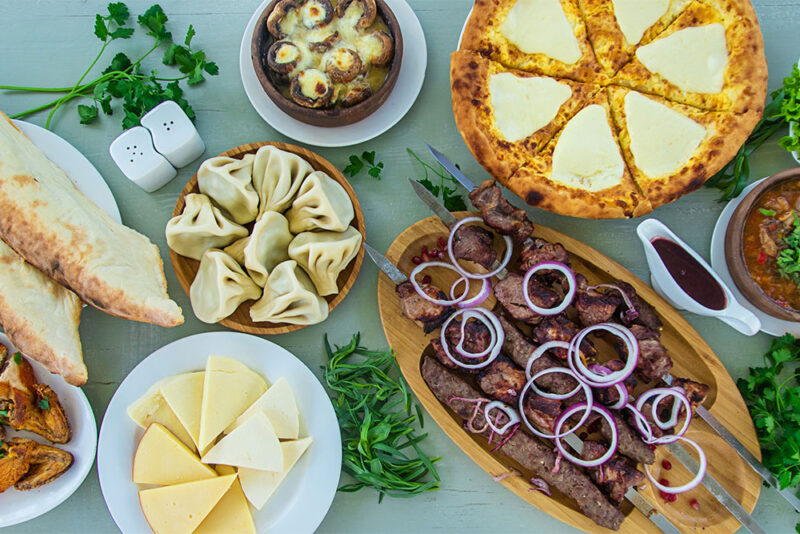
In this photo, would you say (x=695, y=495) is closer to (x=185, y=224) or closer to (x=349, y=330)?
(x=349, y=330)

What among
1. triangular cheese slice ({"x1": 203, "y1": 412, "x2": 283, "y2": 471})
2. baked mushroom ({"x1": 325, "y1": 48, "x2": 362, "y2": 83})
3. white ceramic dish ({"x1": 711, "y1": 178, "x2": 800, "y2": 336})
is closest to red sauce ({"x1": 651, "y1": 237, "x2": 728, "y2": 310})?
white ceramic dish ({"x1": 711, "y1": 178, "x2": 800, "y2": 336})

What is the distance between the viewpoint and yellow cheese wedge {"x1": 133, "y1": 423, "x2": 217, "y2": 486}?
9.76 feet

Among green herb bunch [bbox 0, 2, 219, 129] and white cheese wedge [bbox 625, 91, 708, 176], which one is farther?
green herb bunch [bbox 0, 2, 219, 129]

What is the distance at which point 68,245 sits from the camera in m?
2.76

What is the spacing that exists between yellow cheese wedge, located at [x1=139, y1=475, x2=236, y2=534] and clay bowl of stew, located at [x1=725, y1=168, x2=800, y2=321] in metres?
3.22

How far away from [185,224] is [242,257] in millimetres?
363

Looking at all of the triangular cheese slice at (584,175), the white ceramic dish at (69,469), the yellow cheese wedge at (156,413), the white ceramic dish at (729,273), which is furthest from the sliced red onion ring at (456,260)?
the white ceramic dish at (69,469)

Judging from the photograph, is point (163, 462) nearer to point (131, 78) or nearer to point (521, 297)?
point (521, 297)

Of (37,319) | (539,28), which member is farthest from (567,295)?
(37,319)

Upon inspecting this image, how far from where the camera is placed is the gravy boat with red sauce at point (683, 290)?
277 centimetres

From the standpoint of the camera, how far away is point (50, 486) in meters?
3.09

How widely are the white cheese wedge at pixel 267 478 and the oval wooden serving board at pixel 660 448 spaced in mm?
747

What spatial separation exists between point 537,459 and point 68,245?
2.76 meters

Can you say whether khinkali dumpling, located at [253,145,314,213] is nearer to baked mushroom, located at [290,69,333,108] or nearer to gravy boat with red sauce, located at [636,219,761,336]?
baked mushroom, located at [290,69,333,108]
